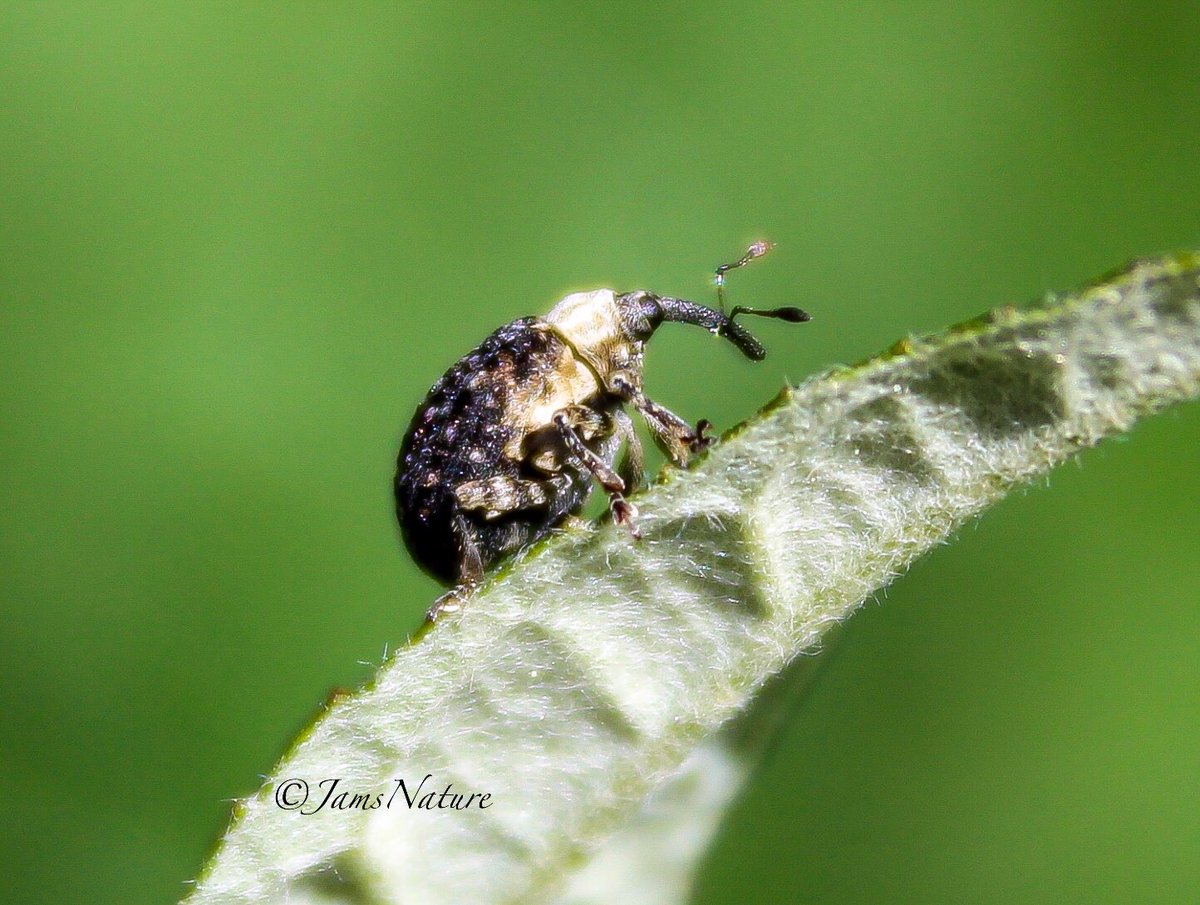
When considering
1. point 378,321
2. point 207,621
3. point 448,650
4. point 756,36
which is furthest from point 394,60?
point 448,650

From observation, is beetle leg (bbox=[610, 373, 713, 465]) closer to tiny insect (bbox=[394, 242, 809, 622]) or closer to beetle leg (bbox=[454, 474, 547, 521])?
tiny insect (bbox=[394, 242, 809, 622])

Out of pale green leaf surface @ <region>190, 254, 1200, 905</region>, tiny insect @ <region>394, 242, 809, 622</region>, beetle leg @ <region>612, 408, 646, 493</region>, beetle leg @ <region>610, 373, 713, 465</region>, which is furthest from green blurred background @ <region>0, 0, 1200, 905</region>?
pale green leaf surface @ <region>190, 254, 1200, 905</region>

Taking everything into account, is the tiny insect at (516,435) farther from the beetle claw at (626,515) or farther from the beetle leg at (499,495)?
the beetle claw at (626,515)

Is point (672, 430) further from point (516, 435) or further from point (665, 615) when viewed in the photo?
point (665, 615)

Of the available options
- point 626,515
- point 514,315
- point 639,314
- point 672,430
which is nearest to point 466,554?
point 672,430

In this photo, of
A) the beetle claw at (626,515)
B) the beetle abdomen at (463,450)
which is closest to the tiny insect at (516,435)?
the beetle abdomen at (463,450)

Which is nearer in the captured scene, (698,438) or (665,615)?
(665,615)

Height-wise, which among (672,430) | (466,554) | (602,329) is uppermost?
(602,329)

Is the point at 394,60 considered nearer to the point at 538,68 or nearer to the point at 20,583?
the point at 538,68
